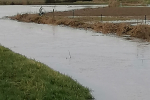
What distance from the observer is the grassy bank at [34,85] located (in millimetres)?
7954

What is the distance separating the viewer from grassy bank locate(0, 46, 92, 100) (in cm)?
795

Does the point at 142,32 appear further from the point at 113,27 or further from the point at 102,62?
the point at 102,62

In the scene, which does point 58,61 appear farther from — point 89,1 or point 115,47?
point 89,1

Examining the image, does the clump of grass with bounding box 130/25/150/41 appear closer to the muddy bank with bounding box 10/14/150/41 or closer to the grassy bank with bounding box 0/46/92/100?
the muddy bank with bounding box 10/14/150/41

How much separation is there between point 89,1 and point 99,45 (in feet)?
271

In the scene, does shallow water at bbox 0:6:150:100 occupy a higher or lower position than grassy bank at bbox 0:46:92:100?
lower

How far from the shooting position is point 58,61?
14445 millimetres

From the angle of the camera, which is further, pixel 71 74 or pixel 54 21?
pixel 54 21

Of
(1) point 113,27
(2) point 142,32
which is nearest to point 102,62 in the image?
(2) point 142,32

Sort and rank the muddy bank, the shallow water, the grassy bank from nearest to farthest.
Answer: the grassy bank → the shallow water → the muddy bank

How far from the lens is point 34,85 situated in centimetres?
871

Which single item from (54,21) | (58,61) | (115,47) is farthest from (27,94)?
(54,21)

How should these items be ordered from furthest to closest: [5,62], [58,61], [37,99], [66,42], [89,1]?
[89,1] < [66,42] < [58,61] < [5,62] < [37,99]

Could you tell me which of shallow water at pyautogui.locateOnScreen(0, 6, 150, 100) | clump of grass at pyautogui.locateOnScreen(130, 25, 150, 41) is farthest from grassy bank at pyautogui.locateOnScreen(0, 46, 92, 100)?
clump of grass at pyautogui.locateOnScreen(130, 25, 150, 41)
